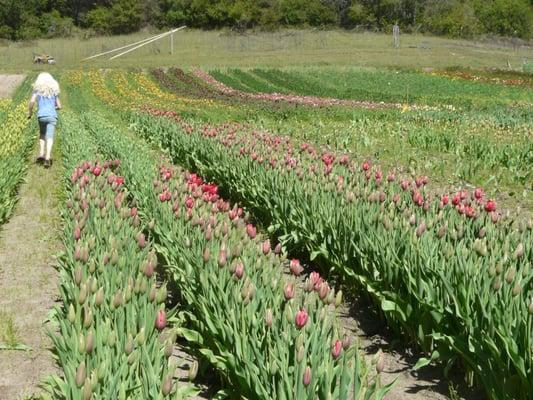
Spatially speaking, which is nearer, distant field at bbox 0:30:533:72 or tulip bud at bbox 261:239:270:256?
tulip bud at bbox 261:239:270:256

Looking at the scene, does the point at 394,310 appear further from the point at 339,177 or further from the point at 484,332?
the point at 339,177

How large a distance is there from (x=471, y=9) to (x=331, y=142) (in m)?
91.9

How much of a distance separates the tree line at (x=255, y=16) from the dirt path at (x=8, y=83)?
34.9m

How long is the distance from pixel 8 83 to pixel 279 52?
2252 cm

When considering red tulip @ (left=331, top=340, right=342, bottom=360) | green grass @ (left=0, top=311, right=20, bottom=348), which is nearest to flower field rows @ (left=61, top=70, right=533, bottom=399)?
red tulip @ (left=331, top=340, right=342, bottom=360)

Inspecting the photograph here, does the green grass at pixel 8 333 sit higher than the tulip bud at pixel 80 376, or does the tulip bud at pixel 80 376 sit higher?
the tulip bud at pixel 80 376

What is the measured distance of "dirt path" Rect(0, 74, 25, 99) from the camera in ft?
94.7

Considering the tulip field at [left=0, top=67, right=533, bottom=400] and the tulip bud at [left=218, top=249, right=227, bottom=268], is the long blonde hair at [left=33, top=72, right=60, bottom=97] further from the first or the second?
the tulip bud at [left=218, top=249, right=227, bottom=268]

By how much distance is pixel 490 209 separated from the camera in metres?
4.62

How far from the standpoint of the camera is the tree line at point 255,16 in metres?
72.7

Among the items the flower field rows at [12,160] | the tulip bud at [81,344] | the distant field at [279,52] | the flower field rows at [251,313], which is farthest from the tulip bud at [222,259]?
the distant field at [279,52]

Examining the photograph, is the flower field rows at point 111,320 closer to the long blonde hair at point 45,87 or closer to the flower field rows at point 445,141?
the flower field rows at point 445,141

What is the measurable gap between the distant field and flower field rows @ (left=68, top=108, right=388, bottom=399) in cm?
3515

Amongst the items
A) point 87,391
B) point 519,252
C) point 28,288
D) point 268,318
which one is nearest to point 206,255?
point 268,318
